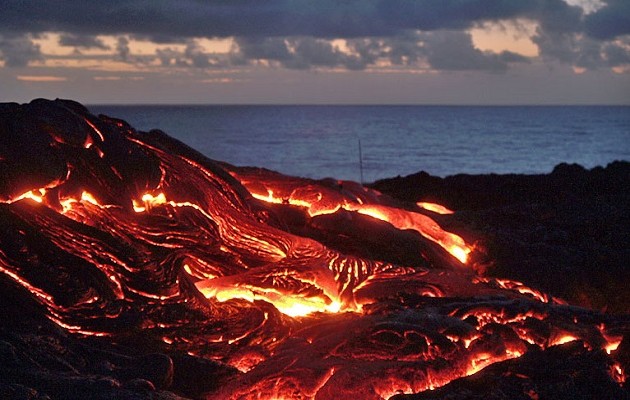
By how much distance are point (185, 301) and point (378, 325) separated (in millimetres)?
1351

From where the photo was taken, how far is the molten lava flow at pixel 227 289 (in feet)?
15.8

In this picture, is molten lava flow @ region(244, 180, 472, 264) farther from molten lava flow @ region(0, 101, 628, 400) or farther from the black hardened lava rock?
molten lava flow @ region(0, 101, 628, 400)

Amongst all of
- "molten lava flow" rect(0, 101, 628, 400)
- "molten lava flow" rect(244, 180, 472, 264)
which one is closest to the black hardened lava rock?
"molten lava flow" rect(244, 180, 472, 264)

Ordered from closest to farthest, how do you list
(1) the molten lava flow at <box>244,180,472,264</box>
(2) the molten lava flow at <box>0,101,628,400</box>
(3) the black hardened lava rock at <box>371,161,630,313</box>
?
(2) the molten lava flow at <box>0,101,628,400</box>, (3) the black hardened lava rock at <box>371,161,630,313</box>, (1) the molten lava flow at <box>244,180,472,264</box>

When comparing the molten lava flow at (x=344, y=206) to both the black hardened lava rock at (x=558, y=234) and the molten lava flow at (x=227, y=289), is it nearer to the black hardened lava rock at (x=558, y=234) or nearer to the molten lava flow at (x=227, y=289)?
the black hardened lava rock at (x=558, y=234)

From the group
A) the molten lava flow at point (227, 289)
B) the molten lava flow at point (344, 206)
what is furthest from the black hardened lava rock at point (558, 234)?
the molten lava flow at point (227, 289)

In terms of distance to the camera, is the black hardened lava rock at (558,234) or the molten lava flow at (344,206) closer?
the black hardened lava rock at (558,234)

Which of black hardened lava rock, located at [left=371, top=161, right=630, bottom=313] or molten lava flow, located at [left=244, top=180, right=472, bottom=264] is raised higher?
molten lava flow, located at [left=244, top=180, right=472, bottom=264]

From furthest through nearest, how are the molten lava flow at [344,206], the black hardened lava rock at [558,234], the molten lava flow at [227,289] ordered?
the molten lava flow at [344,206] < the black hardened lava rock at [558,234] < the molten lava flow at [227,289]

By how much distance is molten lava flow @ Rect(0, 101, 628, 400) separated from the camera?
189 inches

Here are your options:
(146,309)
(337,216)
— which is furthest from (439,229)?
(146,309)

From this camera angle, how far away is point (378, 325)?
16.5 ft

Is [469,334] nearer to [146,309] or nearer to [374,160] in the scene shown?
[146,309]

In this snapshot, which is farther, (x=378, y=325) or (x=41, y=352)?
(x=378, y=325)
